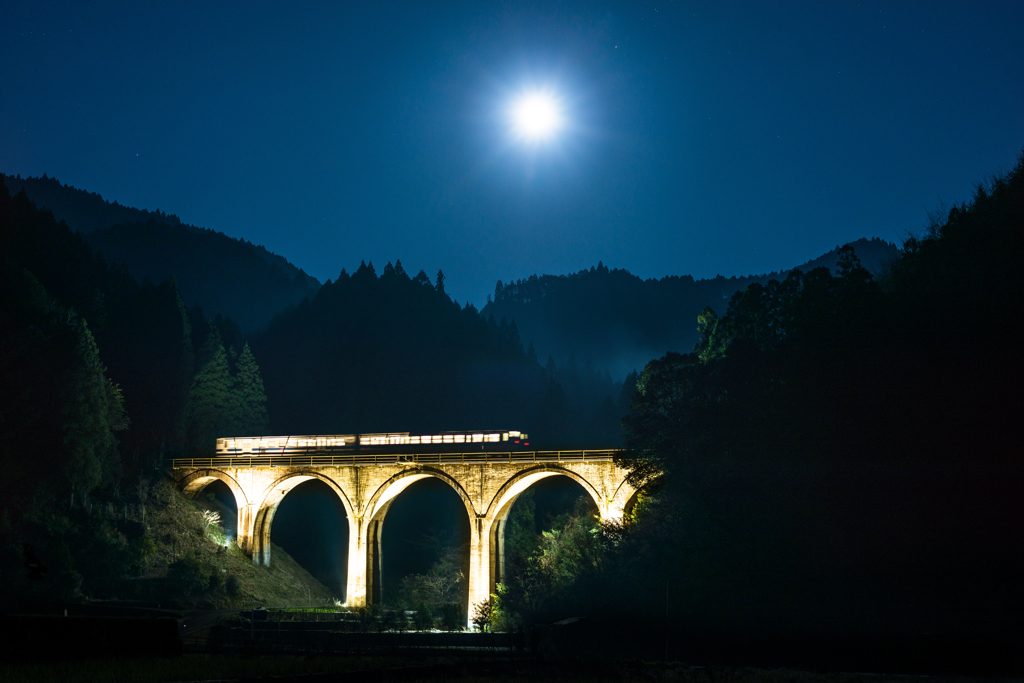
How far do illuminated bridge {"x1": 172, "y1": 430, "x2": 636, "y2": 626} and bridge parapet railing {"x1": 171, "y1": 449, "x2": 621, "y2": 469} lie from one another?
7 centimetres

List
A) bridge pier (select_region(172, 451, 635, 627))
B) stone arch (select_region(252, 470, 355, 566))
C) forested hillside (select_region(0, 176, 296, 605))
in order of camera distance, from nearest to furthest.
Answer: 1. forested hillside (select_region(0, 176, 296, 605))
2. bridge pier (select_region(172, 451, 635, 627))
3. stone arch (select_region(252, 470, 355, 566))

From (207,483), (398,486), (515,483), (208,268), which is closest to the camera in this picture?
(515,483)

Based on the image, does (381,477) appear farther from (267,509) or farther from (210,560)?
(210,560)

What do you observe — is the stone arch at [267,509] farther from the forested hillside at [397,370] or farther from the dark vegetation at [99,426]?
the forested hillside at [397,370]

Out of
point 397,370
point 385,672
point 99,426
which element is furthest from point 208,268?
point 385,672

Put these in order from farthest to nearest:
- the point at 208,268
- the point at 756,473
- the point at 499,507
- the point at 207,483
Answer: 1. the point at 208,268
2. the point at 207,483
3. the point at 499,507
4. the point at 756,473

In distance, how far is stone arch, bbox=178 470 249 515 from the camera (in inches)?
2116

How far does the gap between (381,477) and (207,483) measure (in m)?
15.0

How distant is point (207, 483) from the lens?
56.8 m

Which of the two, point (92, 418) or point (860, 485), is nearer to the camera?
point (860, 485)

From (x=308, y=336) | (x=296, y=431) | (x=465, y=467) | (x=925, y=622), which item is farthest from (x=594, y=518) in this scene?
→ (x=308, y=336)

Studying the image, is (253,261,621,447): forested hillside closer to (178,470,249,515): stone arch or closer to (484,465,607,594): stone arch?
(178,470,249,515): stone arch

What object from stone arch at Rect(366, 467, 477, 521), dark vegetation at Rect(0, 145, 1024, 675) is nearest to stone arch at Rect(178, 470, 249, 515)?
dark vegetation at Rect(0, 145, 1024, 675)

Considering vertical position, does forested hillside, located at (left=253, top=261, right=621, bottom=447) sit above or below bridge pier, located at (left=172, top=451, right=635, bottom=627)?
above
